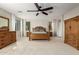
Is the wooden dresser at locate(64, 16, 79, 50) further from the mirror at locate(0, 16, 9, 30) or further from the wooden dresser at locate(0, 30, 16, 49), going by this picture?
the mirror at locate(0, 16, 9, 30)

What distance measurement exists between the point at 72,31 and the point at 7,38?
292cm

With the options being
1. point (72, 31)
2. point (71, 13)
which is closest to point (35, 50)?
point (72, 31)

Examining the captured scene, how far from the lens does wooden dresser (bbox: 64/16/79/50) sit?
15.7ft

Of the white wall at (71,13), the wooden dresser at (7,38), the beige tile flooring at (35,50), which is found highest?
the white wall at (71,13)

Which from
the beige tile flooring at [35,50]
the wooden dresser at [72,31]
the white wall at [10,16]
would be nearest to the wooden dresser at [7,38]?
the beige tile flooring at [35,50]

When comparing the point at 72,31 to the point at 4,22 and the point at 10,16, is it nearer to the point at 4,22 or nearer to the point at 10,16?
the point at 10,16

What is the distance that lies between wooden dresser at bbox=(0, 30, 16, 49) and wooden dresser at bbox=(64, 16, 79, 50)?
2271 mm

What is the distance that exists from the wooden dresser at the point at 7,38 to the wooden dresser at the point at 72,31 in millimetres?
2271

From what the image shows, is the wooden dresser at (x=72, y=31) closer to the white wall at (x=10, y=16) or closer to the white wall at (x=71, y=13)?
the white wall at (x=71, y=13)

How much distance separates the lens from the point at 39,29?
684cm

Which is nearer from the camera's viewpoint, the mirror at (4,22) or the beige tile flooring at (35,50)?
the beige tile flooring at (35,50)

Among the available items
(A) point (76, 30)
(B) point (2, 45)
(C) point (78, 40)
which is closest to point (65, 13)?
(A) point (76, 30)

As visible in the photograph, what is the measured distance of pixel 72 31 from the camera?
5266mm

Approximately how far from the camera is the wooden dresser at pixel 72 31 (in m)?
4.77
